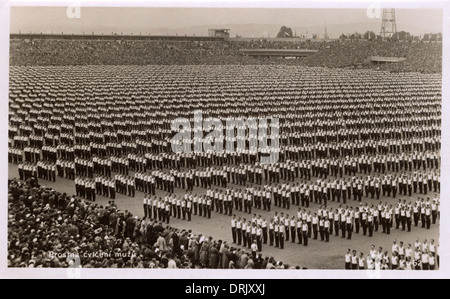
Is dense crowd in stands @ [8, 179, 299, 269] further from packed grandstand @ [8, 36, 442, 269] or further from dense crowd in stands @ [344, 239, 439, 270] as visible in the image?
dense crowd in stands @ [344, 239, 439, 270]

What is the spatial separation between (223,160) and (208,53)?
91.7 ft

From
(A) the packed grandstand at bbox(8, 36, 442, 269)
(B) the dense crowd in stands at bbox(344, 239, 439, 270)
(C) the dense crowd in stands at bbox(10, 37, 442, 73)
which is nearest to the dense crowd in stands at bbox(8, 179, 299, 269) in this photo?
(A) the packed grandstand at bbox(8, 36, 442, 269)

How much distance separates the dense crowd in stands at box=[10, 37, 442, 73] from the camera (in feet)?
138

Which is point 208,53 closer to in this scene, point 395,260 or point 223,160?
point 223,160

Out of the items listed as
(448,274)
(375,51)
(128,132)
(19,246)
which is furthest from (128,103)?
(375,51)

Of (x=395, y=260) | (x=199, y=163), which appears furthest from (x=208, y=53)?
(x=395, y=260)

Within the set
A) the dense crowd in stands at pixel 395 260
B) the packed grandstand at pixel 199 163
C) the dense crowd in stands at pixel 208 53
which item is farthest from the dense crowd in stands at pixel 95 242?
the dense crowd in stands at pixel 208 53

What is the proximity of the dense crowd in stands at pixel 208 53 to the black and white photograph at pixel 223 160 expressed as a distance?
357 cm

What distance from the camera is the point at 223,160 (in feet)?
77.7

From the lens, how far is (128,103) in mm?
31328

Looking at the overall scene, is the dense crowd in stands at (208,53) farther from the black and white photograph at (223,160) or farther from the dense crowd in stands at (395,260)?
the dense crowd in stands at (395,260)

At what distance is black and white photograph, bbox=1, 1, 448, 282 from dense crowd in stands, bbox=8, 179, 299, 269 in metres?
Answer: 0.05

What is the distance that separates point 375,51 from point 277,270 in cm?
3837
